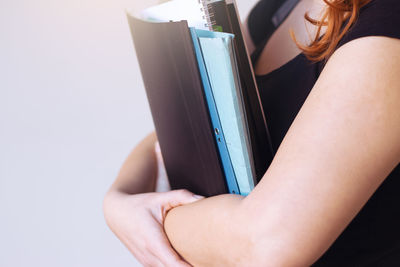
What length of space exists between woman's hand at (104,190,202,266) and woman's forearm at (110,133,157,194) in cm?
9

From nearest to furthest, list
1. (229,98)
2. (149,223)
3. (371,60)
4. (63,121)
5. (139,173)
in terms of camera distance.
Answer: (371,60), (229,98), (149,223), (139,173), (63,121)

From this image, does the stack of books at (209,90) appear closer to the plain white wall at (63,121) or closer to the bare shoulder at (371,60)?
the bare shoulder at (371,60)

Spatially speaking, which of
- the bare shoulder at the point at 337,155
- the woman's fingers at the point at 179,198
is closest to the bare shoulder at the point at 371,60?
the bare shoulder at the point at 337,155

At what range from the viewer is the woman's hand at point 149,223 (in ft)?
1.96

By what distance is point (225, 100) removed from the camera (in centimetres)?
52

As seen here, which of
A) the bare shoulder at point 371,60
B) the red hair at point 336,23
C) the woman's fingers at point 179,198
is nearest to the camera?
the bare shoulder at point 371,60

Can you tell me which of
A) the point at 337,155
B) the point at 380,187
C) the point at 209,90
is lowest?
the point at 380,187

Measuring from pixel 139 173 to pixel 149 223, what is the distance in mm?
267

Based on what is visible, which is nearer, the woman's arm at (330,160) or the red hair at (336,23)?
the woman's arm at (330,160)

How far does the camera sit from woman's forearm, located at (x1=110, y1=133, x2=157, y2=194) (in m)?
0.83

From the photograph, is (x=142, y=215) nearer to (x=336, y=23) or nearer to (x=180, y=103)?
(x=180, y=103)

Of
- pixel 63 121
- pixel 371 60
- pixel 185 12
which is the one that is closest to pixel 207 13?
pixel 185 12

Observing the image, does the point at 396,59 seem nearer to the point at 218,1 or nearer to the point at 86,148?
the point at 218,1

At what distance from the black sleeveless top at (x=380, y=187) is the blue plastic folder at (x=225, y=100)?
0.13m
